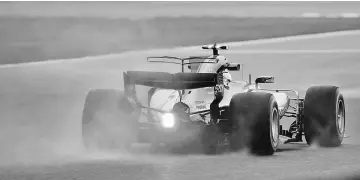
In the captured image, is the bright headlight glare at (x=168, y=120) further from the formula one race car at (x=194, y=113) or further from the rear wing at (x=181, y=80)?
the rear wing at (x=181, y=80)

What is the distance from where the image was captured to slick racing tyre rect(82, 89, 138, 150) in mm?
15438

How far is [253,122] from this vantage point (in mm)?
14430

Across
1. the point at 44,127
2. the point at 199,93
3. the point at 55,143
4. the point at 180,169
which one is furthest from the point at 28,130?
the point at 180,169

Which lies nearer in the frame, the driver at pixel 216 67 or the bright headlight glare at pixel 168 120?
the bright headlight glare at pixel 168 120

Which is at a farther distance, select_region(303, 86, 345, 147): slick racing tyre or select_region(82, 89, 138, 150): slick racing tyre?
select_region(303, 86, 345, 147): slick racing tyre

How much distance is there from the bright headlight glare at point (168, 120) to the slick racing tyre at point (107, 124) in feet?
2.95

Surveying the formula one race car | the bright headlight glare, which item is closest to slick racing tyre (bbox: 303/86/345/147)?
the formula one race car

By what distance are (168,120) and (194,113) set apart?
1.48ft

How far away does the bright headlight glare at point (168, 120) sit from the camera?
47.8 ft

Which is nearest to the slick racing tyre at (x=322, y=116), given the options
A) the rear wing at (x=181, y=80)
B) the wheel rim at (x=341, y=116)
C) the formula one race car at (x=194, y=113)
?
the formula one race car at (x=194, y=113)

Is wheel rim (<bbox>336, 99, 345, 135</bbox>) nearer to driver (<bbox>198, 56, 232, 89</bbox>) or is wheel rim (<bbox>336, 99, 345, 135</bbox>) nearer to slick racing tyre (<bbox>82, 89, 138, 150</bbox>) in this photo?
driver (<bbox>198, 56, 232, 89</bbox>)

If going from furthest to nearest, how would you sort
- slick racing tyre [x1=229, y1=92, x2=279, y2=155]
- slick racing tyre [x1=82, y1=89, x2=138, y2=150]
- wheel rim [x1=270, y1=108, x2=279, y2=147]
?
slick racing tyre [x1=82, y1=89, x2=138, y2=150] → wheel rim [x1=270, y1=108, x2=279, y2=147] → slick racing tyre [x1=229, y1=92, x2=279, y2=155]

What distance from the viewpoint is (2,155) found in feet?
47.9

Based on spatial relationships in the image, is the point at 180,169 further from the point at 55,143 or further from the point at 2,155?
the point at 55,143
